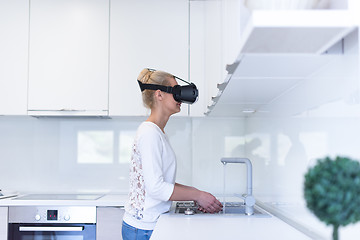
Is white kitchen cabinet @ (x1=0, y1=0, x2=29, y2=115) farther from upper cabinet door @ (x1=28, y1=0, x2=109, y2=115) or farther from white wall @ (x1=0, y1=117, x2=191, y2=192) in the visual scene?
white wall @ (x1=0, y1=117, x2=191, y2=192)

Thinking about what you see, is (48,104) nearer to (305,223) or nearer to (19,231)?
(19,231)

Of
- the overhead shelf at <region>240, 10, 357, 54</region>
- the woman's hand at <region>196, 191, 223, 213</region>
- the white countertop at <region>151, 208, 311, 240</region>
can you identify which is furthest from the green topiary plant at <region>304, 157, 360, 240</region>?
the woman's hand at <region>196, 191, 223, 213</region>

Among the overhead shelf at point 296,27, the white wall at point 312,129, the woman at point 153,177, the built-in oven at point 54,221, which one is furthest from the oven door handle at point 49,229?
the overhead shelf at point 296,27

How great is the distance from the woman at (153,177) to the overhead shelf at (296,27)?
100 cm

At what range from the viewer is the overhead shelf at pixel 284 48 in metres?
0.89

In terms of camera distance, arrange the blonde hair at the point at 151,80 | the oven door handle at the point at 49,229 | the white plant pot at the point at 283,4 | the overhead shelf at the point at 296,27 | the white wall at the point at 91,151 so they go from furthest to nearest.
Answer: the white wall at the point at 91,151, the oven door handle at the point at 49,229, the blonde hair at the point at 151,80, the white plant pot at the point at 283,4, the overhead shelf at the point at 296,27

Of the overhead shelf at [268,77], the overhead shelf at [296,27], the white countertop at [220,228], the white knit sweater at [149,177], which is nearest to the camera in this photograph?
the overhead shelf at [296,27]

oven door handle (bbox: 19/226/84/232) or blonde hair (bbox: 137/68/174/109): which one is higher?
blonde hair (bbox: 137/68/174/109)

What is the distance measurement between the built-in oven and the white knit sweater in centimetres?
73

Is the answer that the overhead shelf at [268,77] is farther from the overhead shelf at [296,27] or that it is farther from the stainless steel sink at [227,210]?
the stainless steel sink at [227,210]

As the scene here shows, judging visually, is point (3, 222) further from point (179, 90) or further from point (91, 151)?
point (179, 90)

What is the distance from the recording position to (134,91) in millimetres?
2982

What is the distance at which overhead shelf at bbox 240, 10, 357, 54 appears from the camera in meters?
0.88

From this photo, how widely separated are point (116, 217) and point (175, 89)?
1023 millimetres
